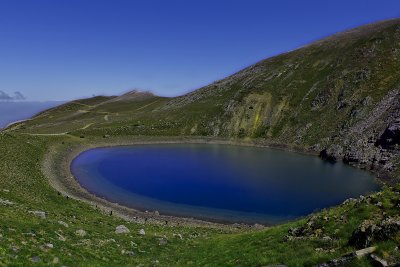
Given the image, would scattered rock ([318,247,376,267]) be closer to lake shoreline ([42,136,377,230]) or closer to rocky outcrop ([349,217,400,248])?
rocky outcrop ([349,217,400,248])

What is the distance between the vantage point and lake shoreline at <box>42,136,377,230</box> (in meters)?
58.2

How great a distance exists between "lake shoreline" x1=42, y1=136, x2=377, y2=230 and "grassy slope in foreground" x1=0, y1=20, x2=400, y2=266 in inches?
120

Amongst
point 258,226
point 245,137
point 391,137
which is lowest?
point 258,226

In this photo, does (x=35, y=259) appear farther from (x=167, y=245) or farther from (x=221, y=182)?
(x=221, y=182)

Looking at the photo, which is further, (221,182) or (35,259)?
(221,182)

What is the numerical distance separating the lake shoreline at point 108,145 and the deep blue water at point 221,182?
2613 millimetres

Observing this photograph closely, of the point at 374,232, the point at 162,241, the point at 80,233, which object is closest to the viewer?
the point at 374,232

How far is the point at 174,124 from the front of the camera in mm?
166375

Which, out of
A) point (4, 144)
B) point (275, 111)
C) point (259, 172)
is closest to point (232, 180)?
point (259, 172)

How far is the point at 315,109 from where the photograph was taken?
153m

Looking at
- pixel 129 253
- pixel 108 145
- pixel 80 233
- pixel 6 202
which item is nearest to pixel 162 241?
pixel 129 253

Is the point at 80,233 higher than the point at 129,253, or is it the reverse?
the point at 80,233

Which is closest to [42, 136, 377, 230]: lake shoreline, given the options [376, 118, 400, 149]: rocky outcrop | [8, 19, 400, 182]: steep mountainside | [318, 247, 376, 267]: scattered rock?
[8, 19, 400, 182]: steep mountainside

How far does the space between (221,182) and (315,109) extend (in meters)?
82.6
